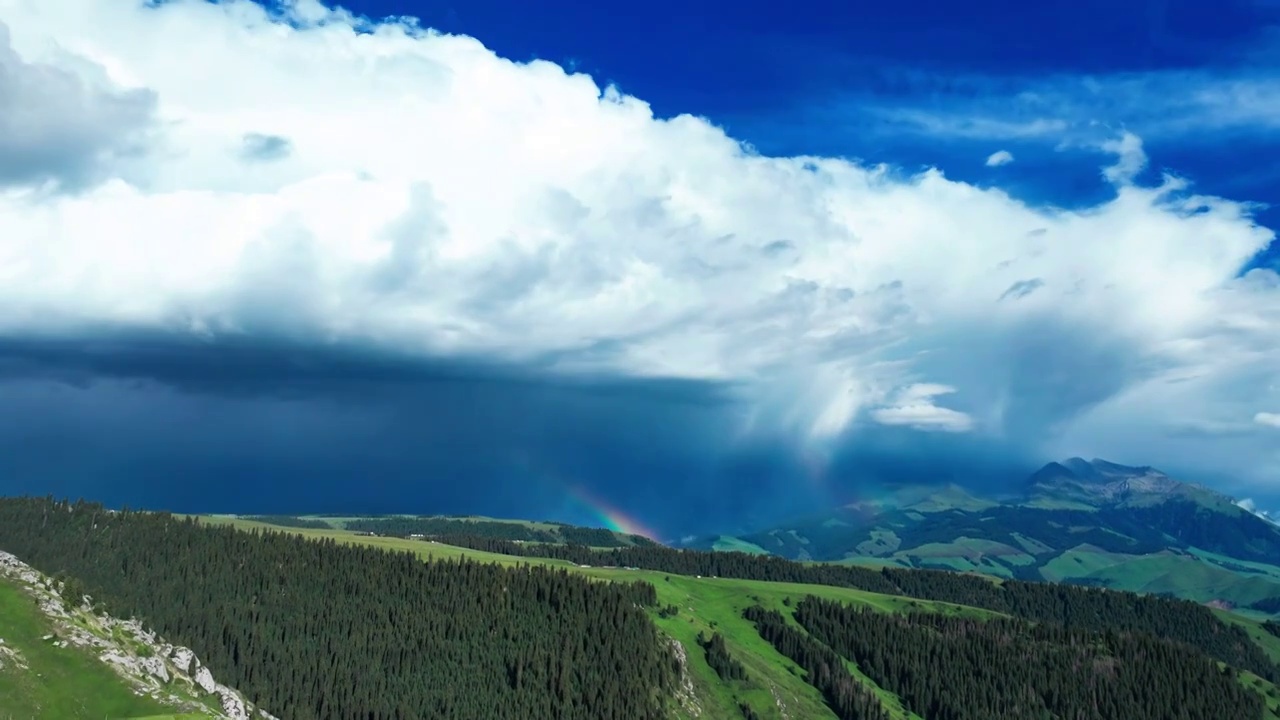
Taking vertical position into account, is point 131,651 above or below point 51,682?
above

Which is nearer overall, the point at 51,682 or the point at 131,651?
the point at 51,682

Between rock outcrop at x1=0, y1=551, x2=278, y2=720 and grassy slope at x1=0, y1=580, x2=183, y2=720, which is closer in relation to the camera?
grassy slope at x1=0, y1=580, x2=183, y2=720

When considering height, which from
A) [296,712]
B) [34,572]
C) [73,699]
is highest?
[34,572]

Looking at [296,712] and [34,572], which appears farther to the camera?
[296,712]

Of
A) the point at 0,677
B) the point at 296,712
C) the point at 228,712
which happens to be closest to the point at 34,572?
the point at 0,677

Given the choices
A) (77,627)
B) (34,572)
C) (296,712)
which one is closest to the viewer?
(77,627)

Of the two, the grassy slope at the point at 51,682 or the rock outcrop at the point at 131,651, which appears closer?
the grassy slope at the point at 51,682

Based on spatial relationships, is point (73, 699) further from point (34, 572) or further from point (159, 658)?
point (34, 572)

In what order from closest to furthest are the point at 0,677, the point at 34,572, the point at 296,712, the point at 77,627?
the point at 0,677 → the point at 77,627 → the point at 34,572 → the point at 296,712
